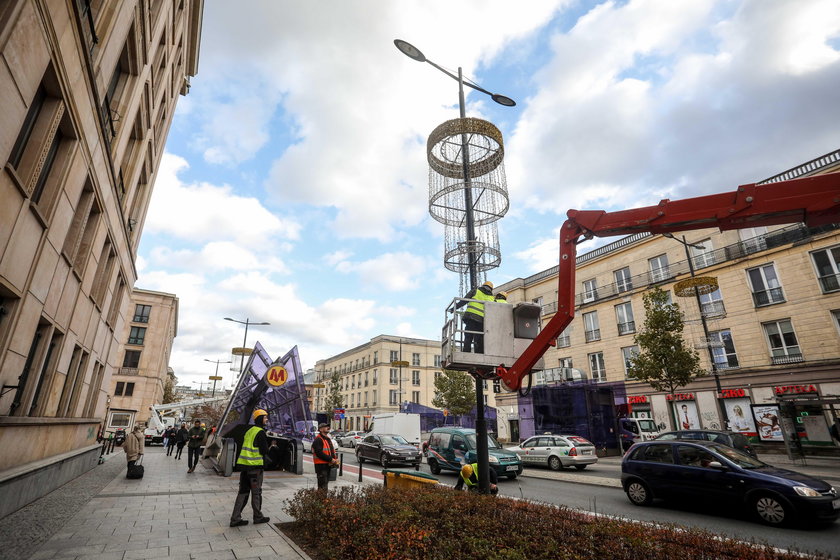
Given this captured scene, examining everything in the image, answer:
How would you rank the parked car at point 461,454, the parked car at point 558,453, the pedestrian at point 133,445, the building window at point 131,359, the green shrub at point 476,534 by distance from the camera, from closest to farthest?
the green shrub at point 476,534 → the pedestrian at point 133,445 → the parked car at point 461,454 → the parked car at point 558,453 → the building window at point 131,359

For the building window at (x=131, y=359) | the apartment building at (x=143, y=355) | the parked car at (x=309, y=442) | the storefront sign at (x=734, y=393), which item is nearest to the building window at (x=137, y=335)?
the apartment building at (x=143, y=355)

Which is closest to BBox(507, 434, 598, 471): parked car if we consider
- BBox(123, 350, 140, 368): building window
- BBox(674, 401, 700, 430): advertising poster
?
BBox(674, 401, 700, 430): advertising poster

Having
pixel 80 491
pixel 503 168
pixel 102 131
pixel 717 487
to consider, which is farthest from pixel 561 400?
pixel 102 131

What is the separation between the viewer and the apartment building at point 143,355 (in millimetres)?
50469

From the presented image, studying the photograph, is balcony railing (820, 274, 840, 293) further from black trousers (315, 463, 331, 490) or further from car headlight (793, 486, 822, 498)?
black trousers (315, 463, 331, 490)

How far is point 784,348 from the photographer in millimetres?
22641

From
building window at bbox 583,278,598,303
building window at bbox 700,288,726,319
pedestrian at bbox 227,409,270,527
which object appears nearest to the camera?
pedestrian at bbox 227,409,270,527

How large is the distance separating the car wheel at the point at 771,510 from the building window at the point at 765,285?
824 inches

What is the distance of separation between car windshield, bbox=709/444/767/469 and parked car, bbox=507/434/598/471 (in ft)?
29.5

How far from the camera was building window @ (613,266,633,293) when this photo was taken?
31.2 m

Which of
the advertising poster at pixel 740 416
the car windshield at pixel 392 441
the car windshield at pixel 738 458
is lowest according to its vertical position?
the car windshield at pixel 392 441

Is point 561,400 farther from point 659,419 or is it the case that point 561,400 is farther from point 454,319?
point 454,319

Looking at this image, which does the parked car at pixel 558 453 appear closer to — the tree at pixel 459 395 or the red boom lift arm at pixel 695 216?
the red boom lift arm at pixel 695 216

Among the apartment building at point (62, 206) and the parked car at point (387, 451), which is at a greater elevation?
the apartment building at point (62, 206)
